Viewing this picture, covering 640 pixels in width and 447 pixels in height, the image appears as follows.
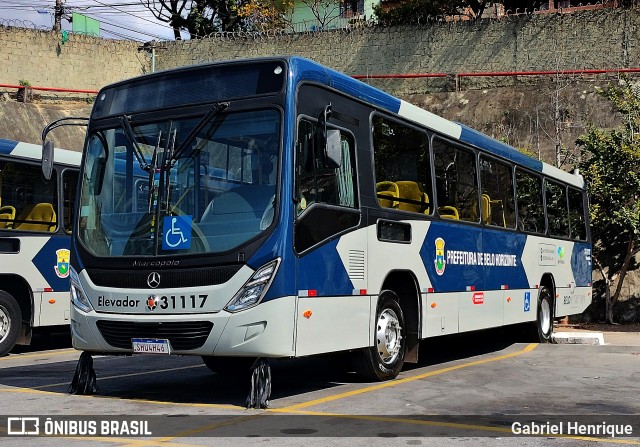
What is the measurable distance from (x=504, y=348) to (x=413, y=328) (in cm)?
498

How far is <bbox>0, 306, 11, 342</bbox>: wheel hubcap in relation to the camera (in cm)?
1386

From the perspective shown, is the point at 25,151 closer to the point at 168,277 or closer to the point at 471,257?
the point at 168,277

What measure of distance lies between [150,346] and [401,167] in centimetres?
393

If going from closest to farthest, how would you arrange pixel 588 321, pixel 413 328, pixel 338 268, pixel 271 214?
pixel 271 214
pixel 338 268
pixel 413 328
pixel 588 321

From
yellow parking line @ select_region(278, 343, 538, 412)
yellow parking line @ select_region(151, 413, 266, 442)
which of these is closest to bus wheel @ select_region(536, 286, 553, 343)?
yellow parking line @ select_region(278, 343, 538, 412)

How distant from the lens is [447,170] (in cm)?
1228

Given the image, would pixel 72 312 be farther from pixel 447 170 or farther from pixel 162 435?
pixel 447 170

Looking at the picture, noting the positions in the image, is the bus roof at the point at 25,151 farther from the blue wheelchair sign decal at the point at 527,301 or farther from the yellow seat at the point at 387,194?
the blue wheelchair sign decal at the point at 527,301

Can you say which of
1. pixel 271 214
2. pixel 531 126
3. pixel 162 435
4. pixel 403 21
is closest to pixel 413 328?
pixel 271 214

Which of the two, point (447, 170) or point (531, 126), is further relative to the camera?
point (531, 126)

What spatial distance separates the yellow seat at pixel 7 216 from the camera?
13.6 m

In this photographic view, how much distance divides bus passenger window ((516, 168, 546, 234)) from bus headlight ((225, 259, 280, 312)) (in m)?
7.77

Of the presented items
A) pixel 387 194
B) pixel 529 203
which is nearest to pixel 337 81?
pixel 387 194

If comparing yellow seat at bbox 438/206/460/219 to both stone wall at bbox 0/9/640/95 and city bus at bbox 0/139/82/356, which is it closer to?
city bus at bbox 0/139/82/356
